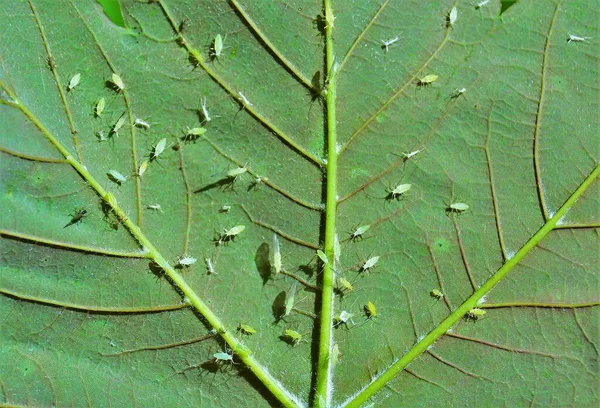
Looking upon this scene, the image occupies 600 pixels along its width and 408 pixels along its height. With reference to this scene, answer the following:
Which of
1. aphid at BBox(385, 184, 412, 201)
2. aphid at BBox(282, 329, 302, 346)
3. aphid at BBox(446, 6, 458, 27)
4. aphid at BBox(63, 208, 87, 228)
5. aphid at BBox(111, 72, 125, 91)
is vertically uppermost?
aphid at BBox(446, 6, 458, 27)

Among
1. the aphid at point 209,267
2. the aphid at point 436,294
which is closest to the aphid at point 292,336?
the aphid at point 209,267

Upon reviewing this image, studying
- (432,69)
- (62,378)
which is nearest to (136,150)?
(62,378)

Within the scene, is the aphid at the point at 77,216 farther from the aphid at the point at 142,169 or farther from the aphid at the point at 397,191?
the aphid at the point at 397,191

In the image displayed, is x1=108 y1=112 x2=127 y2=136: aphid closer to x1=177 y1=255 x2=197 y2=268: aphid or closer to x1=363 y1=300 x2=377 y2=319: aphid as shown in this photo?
x1=177 y1=255 x2=197 y2=268: aphid

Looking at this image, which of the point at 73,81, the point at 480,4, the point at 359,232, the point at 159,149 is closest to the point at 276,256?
the point at 359,232

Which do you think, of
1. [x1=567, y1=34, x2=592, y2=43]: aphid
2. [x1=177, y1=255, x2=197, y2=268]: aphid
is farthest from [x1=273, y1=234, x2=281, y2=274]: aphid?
[x1=567, y1=34, x2=592, y2=43]: aphid

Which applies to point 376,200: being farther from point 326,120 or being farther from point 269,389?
point 269,389
